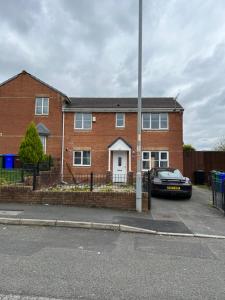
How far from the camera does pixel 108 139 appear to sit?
22078 mm

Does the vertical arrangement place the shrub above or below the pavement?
above

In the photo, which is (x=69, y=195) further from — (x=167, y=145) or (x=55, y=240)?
(x=167, y=145)

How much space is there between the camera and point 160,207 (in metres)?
12.0

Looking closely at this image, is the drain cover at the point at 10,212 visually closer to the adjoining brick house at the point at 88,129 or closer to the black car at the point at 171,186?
the black car at the point at 171,186

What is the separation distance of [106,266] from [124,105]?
743 inches

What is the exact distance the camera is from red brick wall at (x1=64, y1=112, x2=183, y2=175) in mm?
21578

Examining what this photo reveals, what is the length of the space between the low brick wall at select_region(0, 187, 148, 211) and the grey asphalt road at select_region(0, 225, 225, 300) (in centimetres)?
318

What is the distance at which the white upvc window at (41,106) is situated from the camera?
886 inches

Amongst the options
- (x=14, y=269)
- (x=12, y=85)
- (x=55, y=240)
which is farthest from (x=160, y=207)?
(x=12, y=85)

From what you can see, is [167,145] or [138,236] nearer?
[138,236]

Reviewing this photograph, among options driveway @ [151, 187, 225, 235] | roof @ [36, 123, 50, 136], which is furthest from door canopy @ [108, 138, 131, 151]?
driveway @ [151, 187, 225, 235]

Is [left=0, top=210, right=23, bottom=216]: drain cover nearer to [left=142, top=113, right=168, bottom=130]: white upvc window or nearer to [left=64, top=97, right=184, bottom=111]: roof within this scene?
[left=64, top=97, right=184, bottom=111]: roof

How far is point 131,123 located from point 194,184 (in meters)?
6.69

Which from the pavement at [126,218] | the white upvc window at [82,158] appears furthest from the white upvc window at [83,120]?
the pavement at [126,218]
